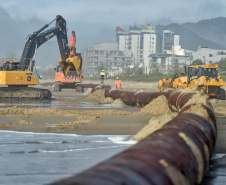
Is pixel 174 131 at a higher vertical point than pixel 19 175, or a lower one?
higher

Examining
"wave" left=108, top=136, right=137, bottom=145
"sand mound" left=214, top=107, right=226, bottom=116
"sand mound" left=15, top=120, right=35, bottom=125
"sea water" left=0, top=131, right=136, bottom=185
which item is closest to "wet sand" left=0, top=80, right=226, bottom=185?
"sand mound" left=15, top=120, right=35, bottom=125

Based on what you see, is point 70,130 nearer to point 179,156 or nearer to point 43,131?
point 43,131

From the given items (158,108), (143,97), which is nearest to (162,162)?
(158,108)

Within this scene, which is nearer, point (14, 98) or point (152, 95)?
point (152, 95)

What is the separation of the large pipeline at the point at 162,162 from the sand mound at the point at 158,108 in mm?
11517

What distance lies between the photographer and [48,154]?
10398 mm

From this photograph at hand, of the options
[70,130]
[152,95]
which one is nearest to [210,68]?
[152,95]

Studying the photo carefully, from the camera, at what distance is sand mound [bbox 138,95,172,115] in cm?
2027

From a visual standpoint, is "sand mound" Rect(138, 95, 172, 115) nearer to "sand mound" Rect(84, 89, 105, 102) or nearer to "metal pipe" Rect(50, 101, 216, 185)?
"metal pipe" Rect(50, 101, 216, 185)

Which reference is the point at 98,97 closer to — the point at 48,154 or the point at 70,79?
the point at 70,79

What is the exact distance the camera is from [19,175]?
8.34 m

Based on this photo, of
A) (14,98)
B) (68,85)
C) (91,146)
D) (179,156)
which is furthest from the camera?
(68,85)

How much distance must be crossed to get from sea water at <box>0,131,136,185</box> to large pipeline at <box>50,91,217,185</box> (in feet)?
6.60

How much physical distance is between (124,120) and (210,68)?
18464 mm
